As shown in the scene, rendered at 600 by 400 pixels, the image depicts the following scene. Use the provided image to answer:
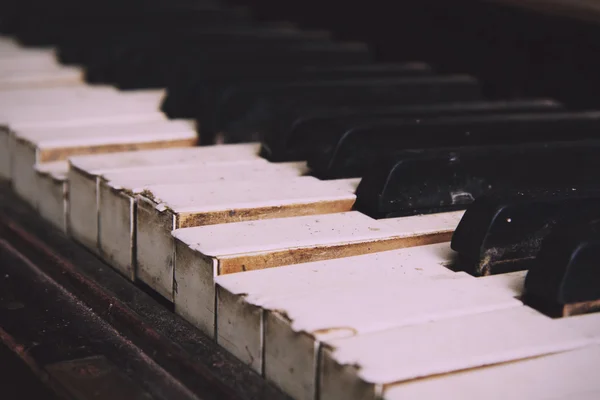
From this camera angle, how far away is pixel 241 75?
200 centimetres

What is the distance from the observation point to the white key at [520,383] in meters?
0.84

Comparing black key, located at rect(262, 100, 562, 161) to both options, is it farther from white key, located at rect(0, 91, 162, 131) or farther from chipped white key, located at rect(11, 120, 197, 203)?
white key, located at rect(0, 91, 162, 131)

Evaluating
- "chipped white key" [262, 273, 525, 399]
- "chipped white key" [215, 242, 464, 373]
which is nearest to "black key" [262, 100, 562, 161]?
"chipped white key" [215, 242, 464, 373]

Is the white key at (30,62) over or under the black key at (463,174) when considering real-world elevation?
over

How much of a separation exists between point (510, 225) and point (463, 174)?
261 mm

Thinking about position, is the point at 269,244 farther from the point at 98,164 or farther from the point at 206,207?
the point at 98,164

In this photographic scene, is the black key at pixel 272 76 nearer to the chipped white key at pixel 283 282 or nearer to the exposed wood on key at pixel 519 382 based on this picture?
the chipped white key at pixel 283 282

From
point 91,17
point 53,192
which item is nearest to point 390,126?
point 53,192

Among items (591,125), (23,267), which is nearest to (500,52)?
(591,125)

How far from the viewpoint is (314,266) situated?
112cm

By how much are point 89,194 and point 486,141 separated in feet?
2.18

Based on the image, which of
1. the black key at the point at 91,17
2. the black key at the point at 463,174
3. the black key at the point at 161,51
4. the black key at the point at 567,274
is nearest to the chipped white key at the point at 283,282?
the black key at the point at 567,274

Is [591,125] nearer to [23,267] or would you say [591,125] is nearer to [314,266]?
[314,266]

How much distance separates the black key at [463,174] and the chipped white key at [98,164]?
1.07 feet
